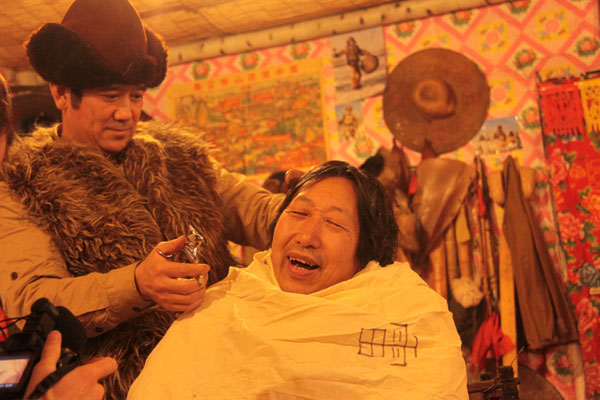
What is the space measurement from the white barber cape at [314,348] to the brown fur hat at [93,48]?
30.1 inches

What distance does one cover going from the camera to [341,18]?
13.8ft

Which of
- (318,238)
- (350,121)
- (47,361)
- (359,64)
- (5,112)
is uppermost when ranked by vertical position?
(359,64)

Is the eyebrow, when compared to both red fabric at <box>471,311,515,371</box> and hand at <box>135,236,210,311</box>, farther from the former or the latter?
red fabric at <box>471,311,515,371</box>

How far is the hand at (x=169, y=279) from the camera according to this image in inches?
54.1

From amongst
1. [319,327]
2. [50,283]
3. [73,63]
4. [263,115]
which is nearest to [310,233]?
[319,327]

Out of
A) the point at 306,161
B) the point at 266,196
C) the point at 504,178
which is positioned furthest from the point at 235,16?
the point at 266,196

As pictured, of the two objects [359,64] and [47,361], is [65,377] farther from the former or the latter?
[359,64]

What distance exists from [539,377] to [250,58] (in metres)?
2.80

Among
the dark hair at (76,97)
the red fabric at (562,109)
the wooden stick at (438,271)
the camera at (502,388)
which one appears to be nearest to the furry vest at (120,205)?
the dark hair at (76,97)

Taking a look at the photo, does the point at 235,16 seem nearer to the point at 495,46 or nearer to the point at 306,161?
the point at 306,161

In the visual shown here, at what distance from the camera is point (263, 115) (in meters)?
4.44

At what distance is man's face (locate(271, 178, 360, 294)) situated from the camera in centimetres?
158

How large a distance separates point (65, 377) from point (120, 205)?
31.6 inches

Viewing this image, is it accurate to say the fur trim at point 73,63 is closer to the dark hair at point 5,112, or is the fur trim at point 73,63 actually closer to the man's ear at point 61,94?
the man's ear at point 61,94
